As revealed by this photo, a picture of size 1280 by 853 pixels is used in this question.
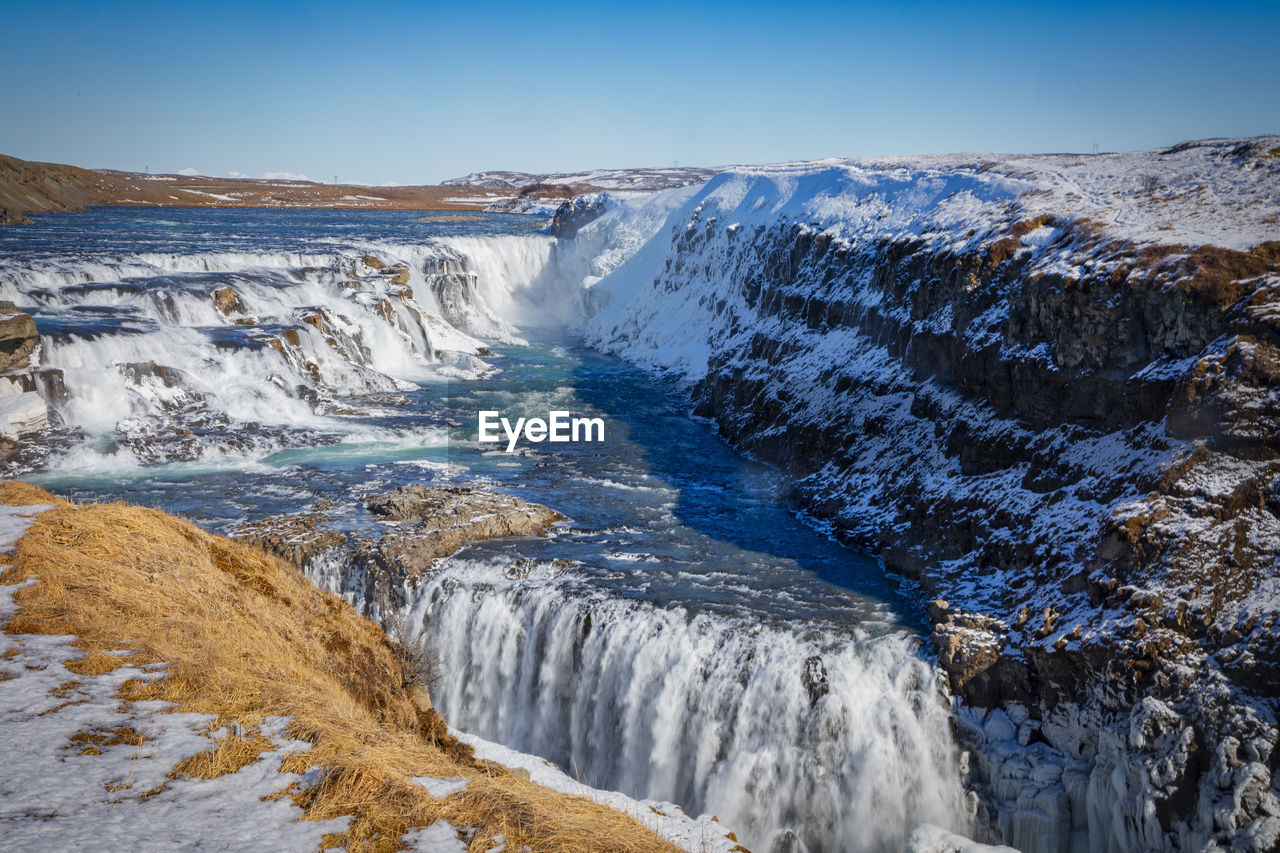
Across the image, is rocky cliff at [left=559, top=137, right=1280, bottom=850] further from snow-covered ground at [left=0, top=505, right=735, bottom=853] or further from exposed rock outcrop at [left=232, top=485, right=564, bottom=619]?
snow-covered ground at [left=0, top=505, right=735, bottom=853]

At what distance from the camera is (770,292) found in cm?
2947

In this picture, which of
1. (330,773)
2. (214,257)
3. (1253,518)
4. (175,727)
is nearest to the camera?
(330,773)

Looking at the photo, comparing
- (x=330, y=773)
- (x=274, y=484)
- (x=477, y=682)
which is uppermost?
(x=330, y=773)

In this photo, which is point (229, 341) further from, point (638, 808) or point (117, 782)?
point (117, 782)

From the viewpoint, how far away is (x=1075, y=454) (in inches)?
562

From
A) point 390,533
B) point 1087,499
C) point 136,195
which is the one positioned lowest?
point 390,533

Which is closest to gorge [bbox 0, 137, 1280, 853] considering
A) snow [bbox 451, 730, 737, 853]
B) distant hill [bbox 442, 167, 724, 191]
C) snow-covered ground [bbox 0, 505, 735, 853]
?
snow [bbox 451, 730, 737, 853]

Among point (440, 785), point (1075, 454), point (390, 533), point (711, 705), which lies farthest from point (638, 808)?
point (1075, 454)

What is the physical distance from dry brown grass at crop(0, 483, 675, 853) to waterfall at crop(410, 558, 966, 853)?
244 cm

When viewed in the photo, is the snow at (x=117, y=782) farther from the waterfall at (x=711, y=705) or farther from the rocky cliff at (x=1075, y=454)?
the rocky cliff at (x=1075, y=454)

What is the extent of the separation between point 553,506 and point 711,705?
733cm

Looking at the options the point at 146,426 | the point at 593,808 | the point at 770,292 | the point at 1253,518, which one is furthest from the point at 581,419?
the point at 593,808

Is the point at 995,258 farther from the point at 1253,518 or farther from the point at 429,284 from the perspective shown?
the point at 429,284

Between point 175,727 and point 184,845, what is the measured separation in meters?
1.61
